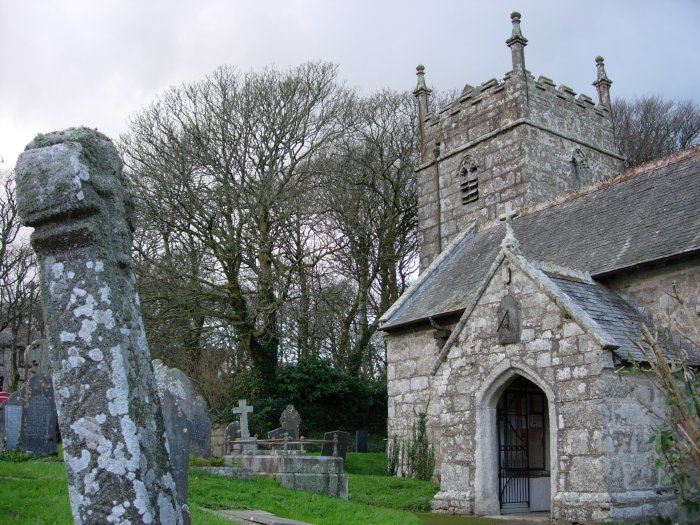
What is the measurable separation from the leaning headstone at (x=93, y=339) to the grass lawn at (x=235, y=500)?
11.5 feet

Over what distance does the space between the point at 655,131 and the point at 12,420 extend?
26.3m

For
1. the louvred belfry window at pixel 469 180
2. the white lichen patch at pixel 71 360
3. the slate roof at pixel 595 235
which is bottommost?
the white lichen patch at pixel 71 360

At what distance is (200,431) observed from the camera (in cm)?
1267

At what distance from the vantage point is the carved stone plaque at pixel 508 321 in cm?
1103

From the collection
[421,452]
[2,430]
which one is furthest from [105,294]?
[421,452]

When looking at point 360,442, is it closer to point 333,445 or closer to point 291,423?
point 291,423

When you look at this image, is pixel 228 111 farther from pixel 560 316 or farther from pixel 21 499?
pixel 21 499

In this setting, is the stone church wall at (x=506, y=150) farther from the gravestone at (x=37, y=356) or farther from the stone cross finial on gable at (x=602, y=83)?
the gravestone at (x=37, y=356)

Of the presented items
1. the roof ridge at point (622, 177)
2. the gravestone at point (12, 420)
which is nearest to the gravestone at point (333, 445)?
the gravestone at point (12, 420)

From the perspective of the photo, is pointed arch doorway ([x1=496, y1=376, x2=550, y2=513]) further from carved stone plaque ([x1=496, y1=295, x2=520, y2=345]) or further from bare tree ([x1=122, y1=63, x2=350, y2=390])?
bare tree ([x1=122, y1=63, x2=350, y2=390])

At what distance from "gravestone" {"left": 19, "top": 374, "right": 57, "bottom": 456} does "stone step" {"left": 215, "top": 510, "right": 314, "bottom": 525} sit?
16.3 feet

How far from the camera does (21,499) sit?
728 cm

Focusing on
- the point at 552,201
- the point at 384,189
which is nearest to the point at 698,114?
the point at 384,189

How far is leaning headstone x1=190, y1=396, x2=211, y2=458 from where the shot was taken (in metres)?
12.4
